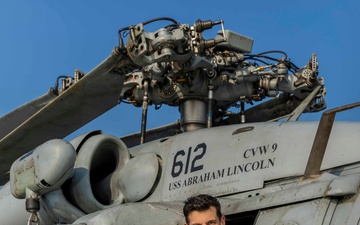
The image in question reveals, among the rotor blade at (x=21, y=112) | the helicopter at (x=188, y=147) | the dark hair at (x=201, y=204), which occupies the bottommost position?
the dark hair at (x=201, y=204)

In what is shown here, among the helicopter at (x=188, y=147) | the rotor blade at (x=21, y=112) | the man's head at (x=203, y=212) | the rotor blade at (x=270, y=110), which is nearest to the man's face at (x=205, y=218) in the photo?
the man's head at (x=203, y=212)

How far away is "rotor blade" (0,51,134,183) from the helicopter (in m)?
0.01

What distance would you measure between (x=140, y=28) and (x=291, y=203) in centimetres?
231

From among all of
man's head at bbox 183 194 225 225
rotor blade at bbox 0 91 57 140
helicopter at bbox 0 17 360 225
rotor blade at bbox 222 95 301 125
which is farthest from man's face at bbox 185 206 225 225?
rotor blade at bbox 0 91 57 140

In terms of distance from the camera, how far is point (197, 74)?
22.7 feet

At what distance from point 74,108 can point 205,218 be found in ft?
13.1

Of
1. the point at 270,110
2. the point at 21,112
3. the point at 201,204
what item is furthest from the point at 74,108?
the point at 201,204

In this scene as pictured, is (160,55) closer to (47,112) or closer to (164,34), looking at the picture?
(164,34)

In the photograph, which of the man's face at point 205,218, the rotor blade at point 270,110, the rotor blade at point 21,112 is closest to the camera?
the man's face at point 205,218

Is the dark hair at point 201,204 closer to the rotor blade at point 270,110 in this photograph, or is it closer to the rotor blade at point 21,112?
the rotor blade at point 270,110

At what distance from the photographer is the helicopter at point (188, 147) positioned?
5020 mm

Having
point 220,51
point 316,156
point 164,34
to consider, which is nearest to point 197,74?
point 220,51

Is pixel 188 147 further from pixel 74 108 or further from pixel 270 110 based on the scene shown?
pixel 270 110

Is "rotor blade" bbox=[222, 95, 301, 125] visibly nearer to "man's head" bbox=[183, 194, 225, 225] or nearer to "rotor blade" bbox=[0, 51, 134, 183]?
"rotor blade" bbox=[0, 51, 134, 183]
